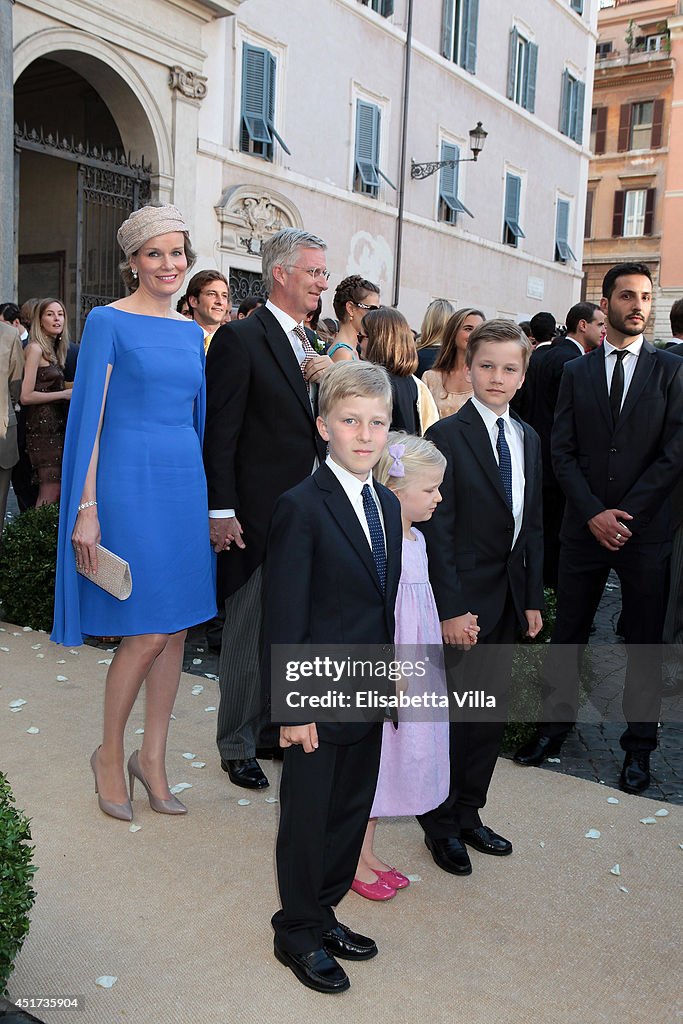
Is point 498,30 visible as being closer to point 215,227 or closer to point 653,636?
point 215,227

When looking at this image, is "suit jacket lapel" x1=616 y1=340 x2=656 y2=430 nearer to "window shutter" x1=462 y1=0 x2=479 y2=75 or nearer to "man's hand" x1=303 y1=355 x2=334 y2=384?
"man's hand" x1=303 y1=355 x2=334 y2=384

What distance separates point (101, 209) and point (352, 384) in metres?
10.8

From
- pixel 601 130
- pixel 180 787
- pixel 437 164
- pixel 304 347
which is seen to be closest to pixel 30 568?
pixel 180 787

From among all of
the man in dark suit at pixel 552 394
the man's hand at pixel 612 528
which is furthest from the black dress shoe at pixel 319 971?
the man in dark suit at pixel 552 394

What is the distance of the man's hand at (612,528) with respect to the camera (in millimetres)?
4055

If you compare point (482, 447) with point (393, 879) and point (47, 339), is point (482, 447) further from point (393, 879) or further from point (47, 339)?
point (47, 339)

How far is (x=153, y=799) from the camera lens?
11.8 ft

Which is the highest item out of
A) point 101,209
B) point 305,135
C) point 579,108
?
point 579,108

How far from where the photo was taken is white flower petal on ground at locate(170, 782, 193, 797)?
3.79 m

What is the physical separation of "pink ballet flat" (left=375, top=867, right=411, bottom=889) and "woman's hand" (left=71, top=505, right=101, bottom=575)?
138 centimetres

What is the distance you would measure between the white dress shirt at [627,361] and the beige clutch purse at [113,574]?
88.3 inches

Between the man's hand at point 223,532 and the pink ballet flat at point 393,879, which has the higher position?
the man's hand at point 223,532

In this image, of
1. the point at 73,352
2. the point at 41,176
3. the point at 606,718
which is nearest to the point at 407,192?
→ the point at 41,176

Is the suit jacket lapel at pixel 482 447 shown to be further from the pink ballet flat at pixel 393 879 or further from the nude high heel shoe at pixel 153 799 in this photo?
the nude high heel shoe at pixel 153 799
